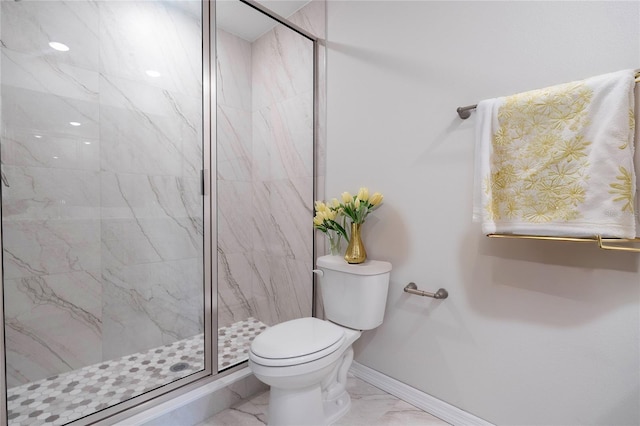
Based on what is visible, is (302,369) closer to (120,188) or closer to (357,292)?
(357,292)

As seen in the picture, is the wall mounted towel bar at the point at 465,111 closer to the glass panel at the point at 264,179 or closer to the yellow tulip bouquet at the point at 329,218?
the yellow tulip bouquet at the point at 329,218

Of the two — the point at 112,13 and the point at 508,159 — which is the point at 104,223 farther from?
the point at 508,159

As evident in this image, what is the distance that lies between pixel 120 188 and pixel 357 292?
1.34 metres

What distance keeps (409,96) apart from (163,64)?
1323 mm

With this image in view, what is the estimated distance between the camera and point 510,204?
3.73 ft

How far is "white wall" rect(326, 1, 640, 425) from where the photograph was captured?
1.04m

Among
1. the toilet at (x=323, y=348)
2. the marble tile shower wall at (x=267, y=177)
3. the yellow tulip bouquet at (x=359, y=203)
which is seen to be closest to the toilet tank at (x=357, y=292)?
the toilet at (x=323, y=348)

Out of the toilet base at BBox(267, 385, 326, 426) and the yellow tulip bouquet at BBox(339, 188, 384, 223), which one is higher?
the yellow tulip bouquet at BBox(339, 188, 384, 223)

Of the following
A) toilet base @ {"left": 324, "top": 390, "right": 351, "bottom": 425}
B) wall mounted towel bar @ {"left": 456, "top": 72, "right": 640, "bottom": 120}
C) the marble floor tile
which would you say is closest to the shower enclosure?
the marble floor tile

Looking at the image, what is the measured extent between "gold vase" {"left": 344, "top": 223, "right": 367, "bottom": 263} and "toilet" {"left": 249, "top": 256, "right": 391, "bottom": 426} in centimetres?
4

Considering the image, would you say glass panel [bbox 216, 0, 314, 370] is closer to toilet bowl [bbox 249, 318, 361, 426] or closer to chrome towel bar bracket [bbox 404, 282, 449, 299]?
toilet bowl [bbox 249, 318, 361, 426]

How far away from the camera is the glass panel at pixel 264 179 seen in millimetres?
1976

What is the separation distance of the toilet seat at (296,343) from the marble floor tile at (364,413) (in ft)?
1.28

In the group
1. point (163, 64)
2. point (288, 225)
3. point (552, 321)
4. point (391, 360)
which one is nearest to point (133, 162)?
point (163, 64)
